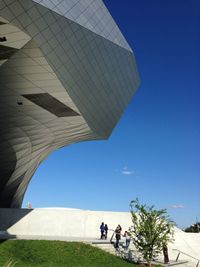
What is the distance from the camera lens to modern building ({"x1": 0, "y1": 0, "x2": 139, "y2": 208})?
1902cm

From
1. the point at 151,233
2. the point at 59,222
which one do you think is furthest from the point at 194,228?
the point at 151,233

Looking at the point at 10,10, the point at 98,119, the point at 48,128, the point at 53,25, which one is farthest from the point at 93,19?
the point at 48,128

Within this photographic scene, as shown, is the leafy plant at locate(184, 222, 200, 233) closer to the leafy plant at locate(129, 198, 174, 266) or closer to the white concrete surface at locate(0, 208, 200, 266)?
the white concrete surface at locate(0, 208, 200, 266)

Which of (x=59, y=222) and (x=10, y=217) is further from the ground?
(x=10, y=217)

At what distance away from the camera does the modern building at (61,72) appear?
19.0 meters

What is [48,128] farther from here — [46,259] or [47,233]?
[46,259]

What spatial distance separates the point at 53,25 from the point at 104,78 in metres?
9.04

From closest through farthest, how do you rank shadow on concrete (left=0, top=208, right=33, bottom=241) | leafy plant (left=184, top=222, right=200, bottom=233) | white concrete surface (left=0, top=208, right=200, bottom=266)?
white concrete surface (left=0, top=208, right=200, bottom=266) → shadow on concrete (left=0, top=208, right=33, bottom=241) → leafy plant (left=184, top=222, right=200, bottom=233)

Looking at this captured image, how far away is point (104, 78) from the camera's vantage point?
90.6 ft

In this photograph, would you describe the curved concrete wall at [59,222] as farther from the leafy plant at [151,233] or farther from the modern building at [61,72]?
the leafy plant at [151,233]

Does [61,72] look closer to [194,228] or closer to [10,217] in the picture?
[10,217]

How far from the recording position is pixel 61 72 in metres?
22.8

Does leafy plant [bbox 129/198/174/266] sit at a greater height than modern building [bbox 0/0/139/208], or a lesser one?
lesser

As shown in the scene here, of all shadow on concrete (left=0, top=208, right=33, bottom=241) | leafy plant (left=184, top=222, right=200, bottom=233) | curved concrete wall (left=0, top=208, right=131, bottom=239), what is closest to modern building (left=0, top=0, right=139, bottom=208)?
shadow on concrete (left=0, top=208, right=33, bottom=241)
